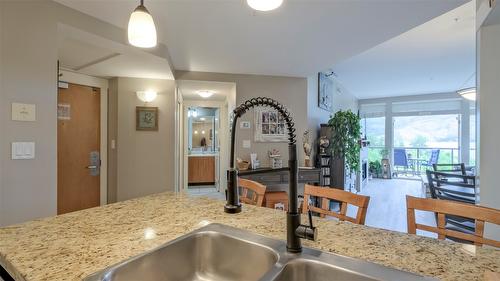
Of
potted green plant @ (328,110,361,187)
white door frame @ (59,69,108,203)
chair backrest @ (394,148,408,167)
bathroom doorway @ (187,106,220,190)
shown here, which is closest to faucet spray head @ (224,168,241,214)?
white door frame @ (59,69,108,203)

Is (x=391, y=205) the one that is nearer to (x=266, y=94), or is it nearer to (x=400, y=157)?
(x=266, y=94)

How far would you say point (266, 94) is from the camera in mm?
4227

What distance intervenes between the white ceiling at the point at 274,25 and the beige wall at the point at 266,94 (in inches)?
27.9

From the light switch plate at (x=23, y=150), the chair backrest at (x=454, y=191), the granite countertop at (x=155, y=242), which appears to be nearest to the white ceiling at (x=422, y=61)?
the chair backrest at (x=454, y=191)

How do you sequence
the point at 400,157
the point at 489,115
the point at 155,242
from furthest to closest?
the point at 400,157 → the point at 489,115 → the point at 155,242

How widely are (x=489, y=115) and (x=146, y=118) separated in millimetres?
3845

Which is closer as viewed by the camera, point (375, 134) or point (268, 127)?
point (268, 127)

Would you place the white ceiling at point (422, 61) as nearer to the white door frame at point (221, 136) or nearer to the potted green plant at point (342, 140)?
the potted green plant at point (342, 140)

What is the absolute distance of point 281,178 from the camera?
3.92 metres

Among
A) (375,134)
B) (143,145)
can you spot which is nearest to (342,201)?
(143,145)

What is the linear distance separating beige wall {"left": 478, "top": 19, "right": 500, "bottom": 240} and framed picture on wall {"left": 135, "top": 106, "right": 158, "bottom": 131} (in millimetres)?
3716

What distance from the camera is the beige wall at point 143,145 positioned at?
376cm

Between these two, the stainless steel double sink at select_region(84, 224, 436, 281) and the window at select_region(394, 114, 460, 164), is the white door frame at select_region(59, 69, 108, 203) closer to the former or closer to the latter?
the stainless steel double sink at select_region(84, 224, 436, 281)

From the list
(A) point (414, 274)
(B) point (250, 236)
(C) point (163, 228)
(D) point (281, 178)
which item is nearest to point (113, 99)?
(D) point (281, 178)
